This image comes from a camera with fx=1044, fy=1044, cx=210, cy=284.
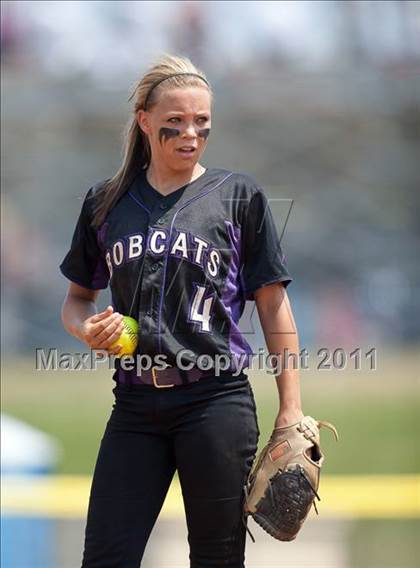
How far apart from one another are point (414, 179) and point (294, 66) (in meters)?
2.06

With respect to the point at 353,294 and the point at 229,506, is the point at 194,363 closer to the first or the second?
the point at 229,506

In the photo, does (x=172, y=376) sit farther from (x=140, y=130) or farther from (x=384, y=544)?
(x=384, y=544)

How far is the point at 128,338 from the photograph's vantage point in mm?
2676

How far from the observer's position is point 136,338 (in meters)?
2.70

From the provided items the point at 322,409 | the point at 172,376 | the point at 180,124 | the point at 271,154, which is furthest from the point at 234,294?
the point at 271,154

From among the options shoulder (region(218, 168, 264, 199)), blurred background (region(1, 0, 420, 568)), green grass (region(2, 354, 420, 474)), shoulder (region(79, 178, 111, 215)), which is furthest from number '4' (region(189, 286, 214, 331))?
blurred background (region(1, 0, 420, 568))

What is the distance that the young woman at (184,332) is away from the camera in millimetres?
2662

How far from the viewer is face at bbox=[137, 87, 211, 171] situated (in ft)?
9.04

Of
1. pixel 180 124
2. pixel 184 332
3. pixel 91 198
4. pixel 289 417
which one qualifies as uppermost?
pixel 180 124

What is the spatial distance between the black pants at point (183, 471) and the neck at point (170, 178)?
54 centimetres

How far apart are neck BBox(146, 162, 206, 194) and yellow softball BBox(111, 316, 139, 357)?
0.38 meters

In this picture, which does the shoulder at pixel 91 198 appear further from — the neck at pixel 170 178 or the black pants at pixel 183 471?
the black pants at pixel 183 471

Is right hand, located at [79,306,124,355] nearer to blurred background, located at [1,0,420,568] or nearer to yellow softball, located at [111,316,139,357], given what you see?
yellow softball, located at [111,316,139,357]

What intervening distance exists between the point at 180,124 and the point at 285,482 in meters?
0.98
